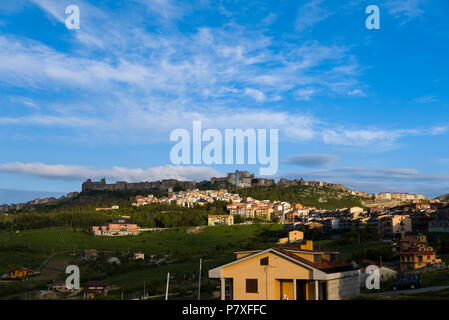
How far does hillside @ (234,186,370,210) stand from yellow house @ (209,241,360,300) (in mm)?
124755

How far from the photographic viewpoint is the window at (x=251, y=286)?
1912 centimetres

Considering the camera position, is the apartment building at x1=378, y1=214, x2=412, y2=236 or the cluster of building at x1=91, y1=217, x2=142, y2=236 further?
the cluster of building at x1=91, y1=217, x2=142, y2=236

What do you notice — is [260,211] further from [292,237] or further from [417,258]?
[417,258]

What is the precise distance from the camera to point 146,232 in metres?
93.7

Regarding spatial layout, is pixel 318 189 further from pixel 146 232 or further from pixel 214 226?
pixel 146 232

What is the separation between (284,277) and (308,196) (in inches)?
5592

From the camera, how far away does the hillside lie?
148m

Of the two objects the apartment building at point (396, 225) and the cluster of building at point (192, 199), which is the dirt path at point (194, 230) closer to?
the cluster of building at point (192, 199)

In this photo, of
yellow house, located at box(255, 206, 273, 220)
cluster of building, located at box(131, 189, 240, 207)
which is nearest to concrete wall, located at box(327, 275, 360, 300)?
yellow house, located at box(255, 206, 273, 220)

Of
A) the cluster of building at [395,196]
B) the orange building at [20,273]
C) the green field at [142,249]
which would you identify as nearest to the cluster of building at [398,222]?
the green field at [142,249]

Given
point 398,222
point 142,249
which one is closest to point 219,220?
point 142,249

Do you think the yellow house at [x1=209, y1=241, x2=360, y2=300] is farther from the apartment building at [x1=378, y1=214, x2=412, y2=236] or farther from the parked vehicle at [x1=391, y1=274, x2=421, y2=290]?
the apartment building at [x1=378, y1=214, x2=412, y2=236]

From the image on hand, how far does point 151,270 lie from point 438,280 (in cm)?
3330
